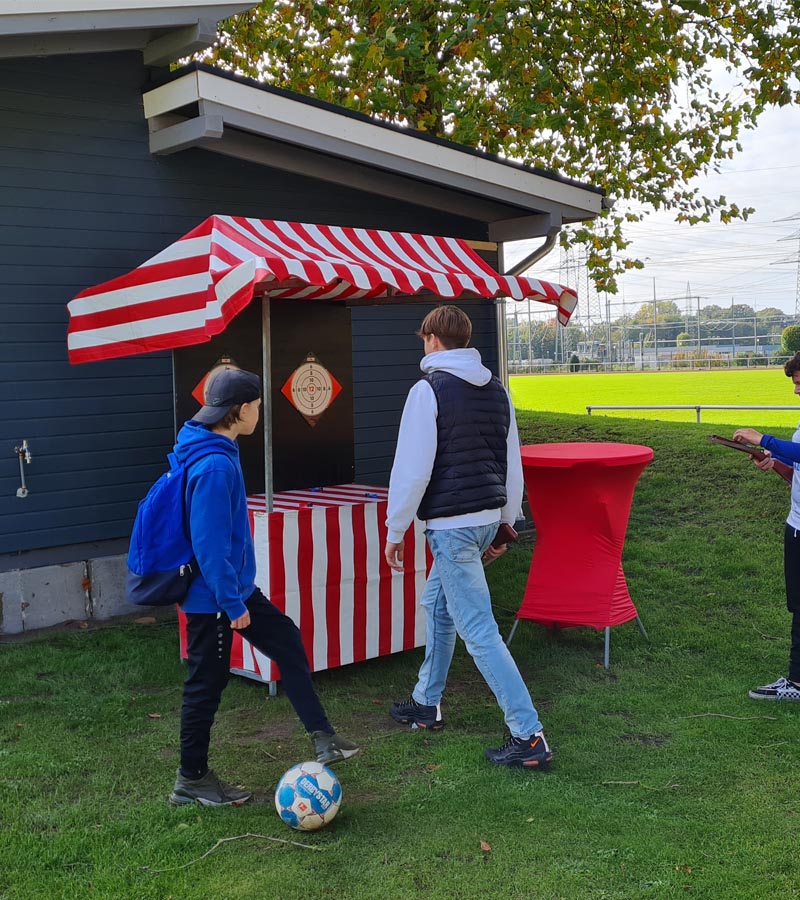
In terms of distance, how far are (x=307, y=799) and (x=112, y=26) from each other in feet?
17.1

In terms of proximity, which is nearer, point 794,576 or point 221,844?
point 221,844

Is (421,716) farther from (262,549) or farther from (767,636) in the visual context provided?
(767,636)

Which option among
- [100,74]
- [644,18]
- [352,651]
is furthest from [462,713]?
[644,18]

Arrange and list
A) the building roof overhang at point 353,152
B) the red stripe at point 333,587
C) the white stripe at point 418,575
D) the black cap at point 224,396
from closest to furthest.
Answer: the black cap at point 224,396, the red stripe at point 333,587, the white stripe at point 418,575, the building roof overhang at point 353,152

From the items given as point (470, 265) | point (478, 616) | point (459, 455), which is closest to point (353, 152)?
point (470, 265)

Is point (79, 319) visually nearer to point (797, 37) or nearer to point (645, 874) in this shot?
point (645, 874)

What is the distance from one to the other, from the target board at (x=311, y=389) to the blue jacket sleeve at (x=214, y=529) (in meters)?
2.83

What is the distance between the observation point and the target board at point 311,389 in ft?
22.0

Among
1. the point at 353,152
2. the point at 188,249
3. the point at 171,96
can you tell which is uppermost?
the point at 171,96

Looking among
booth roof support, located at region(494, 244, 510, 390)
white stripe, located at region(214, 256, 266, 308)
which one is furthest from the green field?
white stripe, located at region(214, 256, 266, 308)

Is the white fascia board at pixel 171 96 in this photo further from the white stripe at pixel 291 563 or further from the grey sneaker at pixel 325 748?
the grey sneaker at pixel 325 748

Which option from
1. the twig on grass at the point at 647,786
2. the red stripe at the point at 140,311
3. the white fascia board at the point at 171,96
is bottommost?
the twig on grass at the point at 647,786

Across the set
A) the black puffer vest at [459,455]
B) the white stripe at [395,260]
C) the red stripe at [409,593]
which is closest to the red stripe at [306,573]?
the red stripe at [409,593]

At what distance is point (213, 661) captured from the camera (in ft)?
13.1
